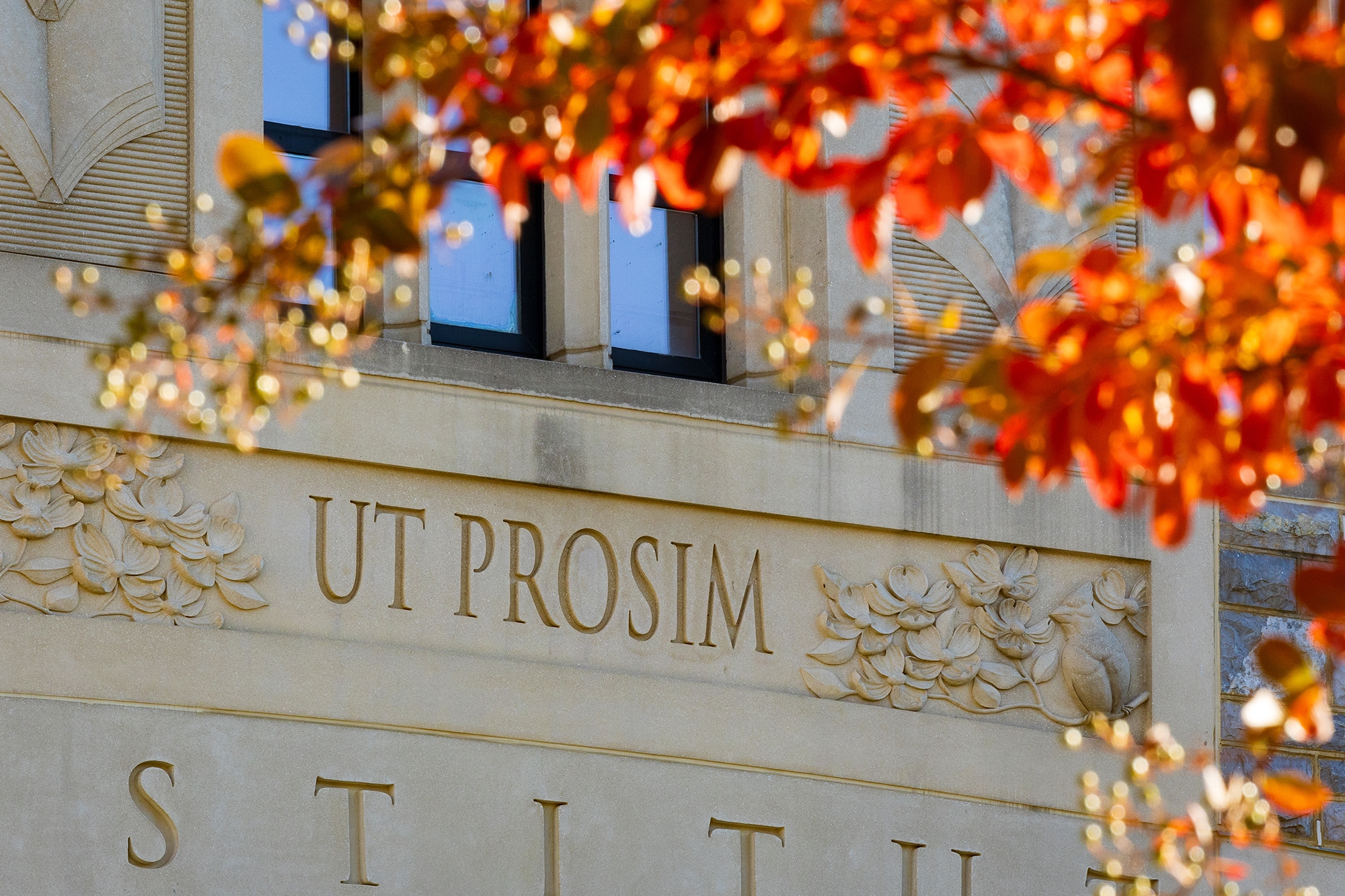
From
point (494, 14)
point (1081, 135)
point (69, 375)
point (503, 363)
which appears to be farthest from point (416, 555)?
point (494, 14)

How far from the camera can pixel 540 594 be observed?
957 cm

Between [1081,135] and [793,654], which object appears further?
[1081,135]

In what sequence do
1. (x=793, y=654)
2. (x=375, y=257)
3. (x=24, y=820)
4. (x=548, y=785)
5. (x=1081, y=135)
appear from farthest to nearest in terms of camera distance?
(x=1081, y=135), (x=793, y=654), (x=548, y=785), (x=24, y=820), (x=375, y=257)

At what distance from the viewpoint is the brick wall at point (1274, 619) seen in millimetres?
10648

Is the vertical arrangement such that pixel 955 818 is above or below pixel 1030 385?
below

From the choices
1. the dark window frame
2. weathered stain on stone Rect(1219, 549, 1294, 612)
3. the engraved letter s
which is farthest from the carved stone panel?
weathered stain on stone Rect(1219, 549, 1294, 612)

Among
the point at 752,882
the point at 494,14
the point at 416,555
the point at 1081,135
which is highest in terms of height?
the point at 1081,135

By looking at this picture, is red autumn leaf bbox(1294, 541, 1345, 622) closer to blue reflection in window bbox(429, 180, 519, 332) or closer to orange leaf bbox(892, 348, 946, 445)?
orange leaf bbox(892, 348, 946, 445)

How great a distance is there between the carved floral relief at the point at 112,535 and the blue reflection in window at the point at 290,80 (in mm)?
1744

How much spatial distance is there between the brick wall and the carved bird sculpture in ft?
1.87

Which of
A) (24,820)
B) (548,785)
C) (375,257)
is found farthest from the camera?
(548,785)

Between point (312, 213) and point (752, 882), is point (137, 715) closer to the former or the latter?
point (752, 882)

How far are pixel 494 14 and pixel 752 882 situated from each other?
598 cm

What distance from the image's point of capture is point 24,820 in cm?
839
